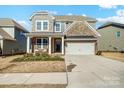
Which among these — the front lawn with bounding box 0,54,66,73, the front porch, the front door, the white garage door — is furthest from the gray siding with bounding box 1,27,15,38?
the front lawn with bounding box 0,54,66,73

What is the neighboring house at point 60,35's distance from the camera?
35469mm

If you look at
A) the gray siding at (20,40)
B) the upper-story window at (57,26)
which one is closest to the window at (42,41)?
the upper-story window at (57,26)

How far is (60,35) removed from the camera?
34781 millimetres

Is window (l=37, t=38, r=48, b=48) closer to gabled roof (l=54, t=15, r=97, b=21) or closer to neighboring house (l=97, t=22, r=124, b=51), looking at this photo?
gabled roof (l=54, t=15, r=97, b=21)

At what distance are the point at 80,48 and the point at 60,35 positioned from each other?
331 cm

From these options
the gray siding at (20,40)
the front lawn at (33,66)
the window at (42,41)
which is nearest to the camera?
the front lawn at (33,66)

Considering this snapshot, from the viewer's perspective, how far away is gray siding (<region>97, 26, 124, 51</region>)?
45094 mm

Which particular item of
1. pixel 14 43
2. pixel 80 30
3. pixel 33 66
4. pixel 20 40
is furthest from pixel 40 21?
pixel 33 66

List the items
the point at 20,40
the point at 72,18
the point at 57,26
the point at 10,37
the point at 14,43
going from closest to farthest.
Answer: the point at 57,26
the point at 72,18
the point at 10,37
the point at 14,43
the point at 20,40

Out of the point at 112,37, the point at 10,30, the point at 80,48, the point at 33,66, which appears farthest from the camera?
the point at 112,37

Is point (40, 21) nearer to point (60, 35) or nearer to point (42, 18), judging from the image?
point (42, 18)

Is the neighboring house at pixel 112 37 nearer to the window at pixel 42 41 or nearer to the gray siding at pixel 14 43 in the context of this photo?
the gray siding at pixel 14 43

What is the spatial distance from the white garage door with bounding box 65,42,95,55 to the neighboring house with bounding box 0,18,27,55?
844cm
